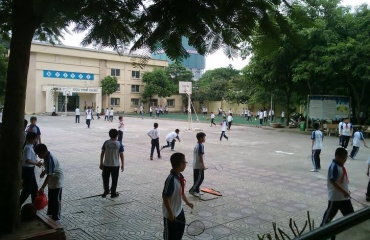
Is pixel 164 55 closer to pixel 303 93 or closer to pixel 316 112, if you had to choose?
pixel 316 112

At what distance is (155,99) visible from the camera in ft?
196

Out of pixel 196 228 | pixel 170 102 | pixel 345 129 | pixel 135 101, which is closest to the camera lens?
pixel 196 228

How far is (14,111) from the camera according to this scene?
13.1 ft

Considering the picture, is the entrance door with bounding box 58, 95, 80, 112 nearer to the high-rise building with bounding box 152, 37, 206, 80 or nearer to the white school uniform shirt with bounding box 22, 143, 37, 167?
the white school uniform shirt with bounding box 22, 143, 37, 167

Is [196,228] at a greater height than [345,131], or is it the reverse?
[345,131]

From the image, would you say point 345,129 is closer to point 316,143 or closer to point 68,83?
point 316,143

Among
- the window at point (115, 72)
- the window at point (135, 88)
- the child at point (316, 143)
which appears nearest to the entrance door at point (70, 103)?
the window at point (115, 72)

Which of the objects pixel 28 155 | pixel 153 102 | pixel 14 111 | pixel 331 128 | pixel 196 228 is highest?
pixel 153 102

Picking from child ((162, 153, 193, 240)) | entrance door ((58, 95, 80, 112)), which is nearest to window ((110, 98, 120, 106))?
entrance door ((58, 95, 80, 112))

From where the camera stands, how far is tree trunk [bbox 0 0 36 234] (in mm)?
3934

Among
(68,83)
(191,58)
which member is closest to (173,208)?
(191,58)

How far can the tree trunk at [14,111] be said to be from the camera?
3.93 m

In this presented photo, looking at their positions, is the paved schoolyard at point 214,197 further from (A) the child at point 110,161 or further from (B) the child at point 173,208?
(B) the child at point 173,208

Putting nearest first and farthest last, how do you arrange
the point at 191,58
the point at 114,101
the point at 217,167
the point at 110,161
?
the point at 191,58 → the point at 110,161 → the point at 217,167 → the point at 114,101
